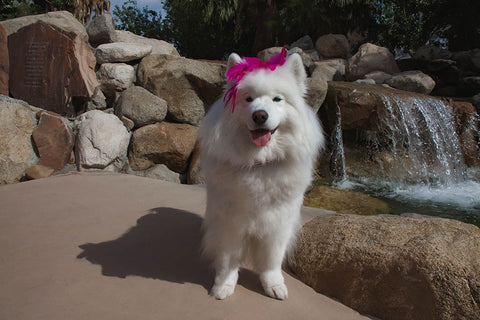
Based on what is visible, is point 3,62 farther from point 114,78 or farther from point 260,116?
point 260,116

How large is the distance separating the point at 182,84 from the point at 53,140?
2.56m

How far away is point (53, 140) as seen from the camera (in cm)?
489

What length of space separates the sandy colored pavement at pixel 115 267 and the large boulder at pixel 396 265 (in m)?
0.15

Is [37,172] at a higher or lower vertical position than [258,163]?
lower

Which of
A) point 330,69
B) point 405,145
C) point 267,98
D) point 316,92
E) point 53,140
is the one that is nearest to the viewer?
point 267,98

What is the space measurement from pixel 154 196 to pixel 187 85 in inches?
131

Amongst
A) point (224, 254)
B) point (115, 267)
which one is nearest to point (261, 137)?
point (224, 254)

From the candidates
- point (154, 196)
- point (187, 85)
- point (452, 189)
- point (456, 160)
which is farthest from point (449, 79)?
point (154, 196)

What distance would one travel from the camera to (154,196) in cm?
371

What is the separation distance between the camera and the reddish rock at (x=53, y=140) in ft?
15.8

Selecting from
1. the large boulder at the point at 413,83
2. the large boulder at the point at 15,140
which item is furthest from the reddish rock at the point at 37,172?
the large boulder at the point at 413,83

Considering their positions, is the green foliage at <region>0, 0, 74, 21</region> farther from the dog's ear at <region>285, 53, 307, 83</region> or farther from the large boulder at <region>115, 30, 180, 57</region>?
the dog's ear at <region>285, 53, 307, 83</region>

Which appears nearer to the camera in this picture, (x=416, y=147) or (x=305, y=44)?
(x=416, y=147)

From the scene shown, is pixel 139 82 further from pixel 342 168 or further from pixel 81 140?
pixel 342 168
